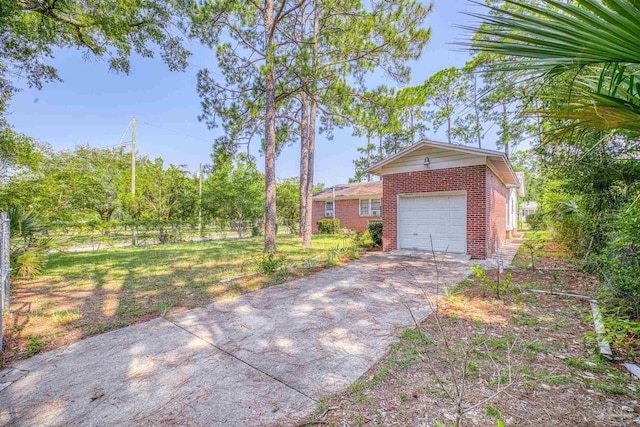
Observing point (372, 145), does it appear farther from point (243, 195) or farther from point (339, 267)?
point (339, 267)

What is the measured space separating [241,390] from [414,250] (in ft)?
26.7

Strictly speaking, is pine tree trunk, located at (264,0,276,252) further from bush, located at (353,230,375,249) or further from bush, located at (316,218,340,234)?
bush, located at (316,218,340,234)

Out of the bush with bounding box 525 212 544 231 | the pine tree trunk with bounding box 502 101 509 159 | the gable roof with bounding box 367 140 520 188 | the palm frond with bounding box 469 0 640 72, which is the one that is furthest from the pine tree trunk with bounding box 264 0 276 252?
the bush with bounding box 525 212 544 231

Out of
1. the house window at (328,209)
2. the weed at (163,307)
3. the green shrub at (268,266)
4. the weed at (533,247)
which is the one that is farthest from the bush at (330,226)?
the weed at (163,307)

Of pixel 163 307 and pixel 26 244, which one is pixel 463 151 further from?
pixel 26 244

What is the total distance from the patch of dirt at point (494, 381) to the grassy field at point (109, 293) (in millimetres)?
3456

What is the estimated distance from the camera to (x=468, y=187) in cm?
842

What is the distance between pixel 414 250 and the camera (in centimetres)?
948

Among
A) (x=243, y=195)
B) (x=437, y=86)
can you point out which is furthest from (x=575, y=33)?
(x=437, y=86)

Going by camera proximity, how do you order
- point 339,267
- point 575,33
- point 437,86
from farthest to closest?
1. point 437,86
2. point 339,267
3. point 575,33

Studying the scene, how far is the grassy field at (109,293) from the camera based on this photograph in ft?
12.2

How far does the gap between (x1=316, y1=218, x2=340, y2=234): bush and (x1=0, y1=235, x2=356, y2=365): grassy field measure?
11682 millimetres

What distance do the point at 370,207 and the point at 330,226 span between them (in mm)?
3294

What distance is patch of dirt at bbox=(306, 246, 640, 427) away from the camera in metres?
1.98
